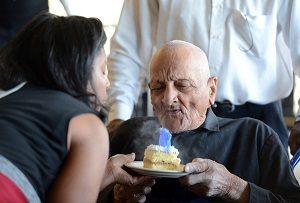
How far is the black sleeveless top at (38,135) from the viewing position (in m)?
1.34

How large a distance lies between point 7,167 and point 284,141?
1.42 metres

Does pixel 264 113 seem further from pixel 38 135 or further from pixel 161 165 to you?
pixel 38 135

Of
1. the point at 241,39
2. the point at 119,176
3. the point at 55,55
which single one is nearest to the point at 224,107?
the point at 241,39

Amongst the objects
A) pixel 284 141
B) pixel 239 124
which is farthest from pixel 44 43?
pixel 284 141

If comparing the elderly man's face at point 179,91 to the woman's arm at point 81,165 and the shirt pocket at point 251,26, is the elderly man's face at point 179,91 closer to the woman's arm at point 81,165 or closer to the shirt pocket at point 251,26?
the shirt pocket at point 251,26

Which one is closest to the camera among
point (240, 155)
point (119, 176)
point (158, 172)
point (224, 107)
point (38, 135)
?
point (38, 135)

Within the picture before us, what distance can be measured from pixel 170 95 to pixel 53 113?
70 centimetres

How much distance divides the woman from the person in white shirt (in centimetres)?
88

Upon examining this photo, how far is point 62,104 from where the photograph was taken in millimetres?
1405

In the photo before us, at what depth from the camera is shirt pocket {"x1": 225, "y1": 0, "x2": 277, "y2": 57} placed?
241 cm

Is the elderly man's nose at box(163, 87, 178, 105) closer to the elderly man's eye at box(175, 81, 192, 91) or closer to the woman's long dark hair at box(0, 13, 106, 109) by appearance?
the elderly man's eye at box(175, 81, 192, 91)

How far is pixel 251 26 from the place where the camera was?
241 centimetres

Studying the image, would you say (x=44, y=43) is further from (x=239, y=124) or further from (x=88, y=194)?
(x=239, y=124)

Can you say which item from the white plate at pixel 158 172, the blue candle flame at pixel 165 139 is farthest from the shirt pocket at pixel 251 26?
the white plate at pixel 158 172
